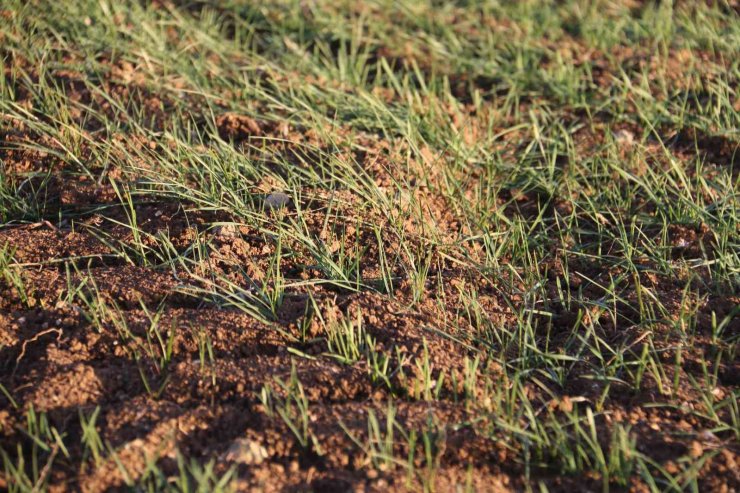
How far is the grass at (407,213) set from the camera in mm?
1934

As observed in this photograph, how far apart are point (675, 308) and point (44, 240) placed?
70.2 inches

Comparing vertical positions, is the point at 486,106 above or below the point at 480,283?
above

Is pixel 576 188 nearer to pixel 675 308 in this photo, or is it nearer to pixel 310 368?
pixel 675 308

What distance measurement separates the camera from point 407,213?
2.58 meters

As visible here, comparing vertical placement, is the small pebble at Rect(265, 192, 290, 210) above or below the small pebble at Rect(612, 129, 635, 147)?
below

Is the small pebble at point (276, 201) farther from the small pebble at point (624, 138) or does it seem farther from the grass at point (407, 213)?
the small pebble at point (624, 138)

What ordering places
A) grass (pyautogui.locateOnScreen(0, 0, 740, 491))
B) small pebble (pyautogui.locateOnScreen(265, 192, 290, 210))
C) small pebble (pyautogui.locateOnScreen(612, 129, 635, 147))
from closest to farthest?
grass (pyautogui.locateOnScreen(0, 0, 740, 491)) < small pebble (pyautogui.locateOnScreen(265, 192, 290, 210)) < small pebble (pyautogui.locateOnScreen(612, 129, 635, 147))

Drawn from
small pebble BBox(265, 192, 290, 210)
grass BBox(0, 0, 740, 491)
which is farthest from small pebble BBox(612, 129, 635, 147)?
small pebble BBox(265, 192, 290, 210)

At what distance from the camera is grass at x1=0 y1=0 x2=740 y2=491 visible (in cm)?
193

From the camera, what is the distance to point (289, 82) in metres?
3.09

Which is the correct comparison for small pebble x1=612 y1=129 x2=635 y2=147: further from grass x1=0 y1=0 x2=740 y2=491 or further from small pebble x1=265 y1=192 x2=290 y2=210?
small pebble x1=265 y1=192 x2=290 y2=210

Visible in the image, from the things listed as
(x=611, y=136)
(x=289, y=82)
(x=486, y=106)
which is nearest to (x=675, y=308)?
(x=611, y=136)

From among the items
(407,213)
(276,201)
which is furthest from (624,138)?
(276,201)

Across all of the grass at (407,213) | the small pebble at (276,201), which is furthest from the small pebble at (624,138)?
the small pebble at (276,201)
